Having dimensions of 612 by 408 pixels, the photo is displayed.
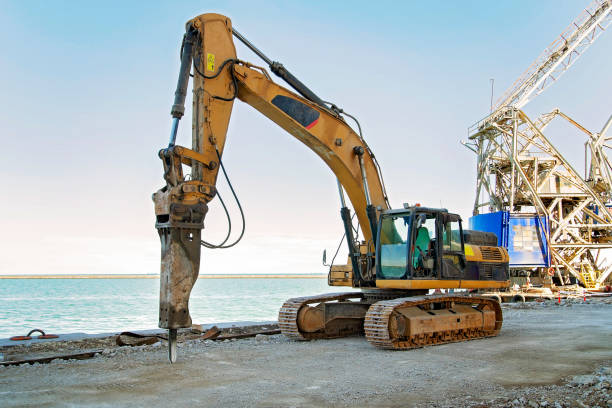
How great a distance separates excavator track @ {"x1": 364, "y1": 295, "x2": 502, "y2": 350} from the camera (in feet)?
30.3

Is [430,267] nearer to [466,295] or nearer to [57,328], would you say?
[466,295]

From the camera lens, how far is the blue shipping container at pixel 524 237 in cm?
2864

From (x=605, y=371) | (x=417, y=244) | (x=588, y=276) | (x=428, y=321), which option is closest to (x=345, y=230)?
(x=417, y=244)

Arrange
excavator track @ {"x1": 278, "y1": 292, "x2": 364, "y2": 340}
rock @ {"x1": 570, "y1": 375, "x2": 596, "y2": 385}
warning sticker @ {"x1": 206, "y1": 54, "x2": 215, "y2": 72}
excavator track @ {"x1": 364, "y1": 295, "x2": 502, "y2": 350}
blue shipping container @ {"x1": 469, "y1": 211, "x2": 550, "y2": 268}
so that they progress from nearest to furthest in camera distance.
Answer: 1. rock @ {"x1": 570, "y1": 375, "x2": 596, "y2": 385}
2. warning sticker @ {"x1": 206, "y1": 54, "x2": 215, "y2": 72}
3. excavator track @ {"x1": 364, "y1": 295, "x2": 502, "y2": 350}
4. excavator track @ {"x1": 278, "y1": 292, "x2": 364, "y2": 340}
5. blue shipping container @ {"x1": 469, "y1": 211, "x2": 550, "y2": 268}

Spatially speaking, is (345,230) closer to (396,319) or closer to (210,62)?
(396,319)

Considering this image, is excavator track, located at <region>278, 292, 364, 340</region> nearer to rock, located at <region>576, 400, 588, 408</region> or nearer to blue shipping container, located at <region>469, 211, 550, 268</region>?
rock, located at <region>576, 400, 588, 408</region>

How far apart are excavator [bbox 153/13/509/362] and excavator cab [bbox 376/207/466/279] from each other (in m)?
0.02

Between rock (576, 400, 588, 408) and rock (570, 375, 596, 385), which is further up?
rock (570, 375, 596, 385)

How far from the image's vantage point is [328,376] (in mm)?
7082

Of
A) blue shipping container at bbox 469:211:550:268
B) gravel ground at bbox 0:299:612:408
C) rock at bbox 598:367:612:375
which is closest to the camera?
gravel ground at bbox 0:299:612:408

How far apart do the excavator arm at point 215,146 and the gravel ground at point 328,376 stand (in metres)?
0.91

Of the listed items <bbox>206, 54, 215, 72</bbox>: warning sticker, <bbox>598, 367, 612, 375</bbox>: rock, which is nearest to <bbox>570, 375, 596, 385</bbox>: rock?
<bbox>598, 367, 612, 375</bbox>: rock

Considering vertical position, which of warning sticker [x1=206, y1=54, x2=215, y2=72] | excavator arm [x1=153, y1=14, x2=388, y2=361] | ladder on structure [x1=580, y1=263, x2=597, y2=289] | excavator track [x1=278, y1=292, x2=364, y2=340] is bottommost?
excavator track [x1=278, y1=292, x2=364, y2=340]

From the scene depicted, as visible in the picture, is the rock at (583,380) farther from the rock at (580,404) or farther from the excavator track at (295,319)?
the excavator track at (295,319)
